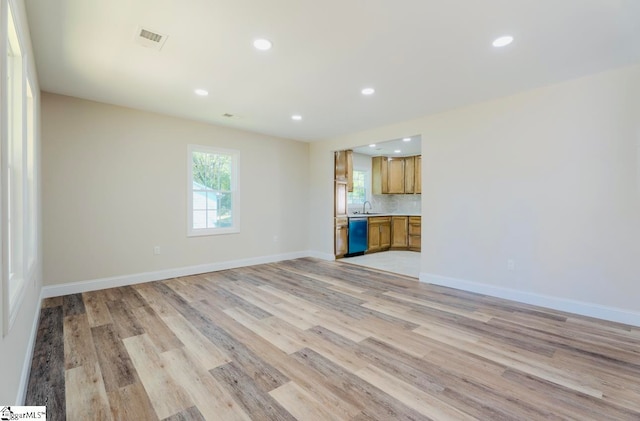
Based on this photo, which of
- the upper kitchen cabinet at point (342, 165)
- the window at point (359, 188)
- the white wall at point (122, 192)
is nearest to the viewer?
the white wall at point (122, 192)

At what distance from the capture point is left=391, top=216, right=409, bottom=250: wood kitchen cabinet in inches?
300

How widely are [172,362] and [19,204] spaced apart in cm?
161

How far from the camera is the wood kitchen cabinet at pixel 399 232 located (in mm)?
7621

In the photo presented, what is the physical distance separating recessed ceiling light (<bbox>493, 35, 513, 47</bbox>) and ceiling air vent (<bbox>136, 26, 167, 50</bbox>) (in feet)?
8.99

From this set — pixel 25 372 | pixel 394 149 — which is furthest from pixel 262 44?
pixel 394 149

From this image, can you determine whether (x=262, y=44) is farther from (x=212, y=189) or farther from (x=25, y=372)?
(x=212, y=189)

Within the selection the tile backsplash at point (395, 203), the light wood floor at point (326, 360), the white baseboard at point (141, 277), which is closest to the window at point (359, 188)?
the tile backsplash at point (395, 203)

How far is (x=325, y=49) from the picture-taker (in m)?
2.57

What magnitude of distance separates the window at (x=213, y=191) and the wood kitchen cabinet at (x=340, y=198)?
203cm

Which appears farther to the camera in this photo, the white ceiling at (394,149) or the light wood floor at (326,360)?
the white ceiling at (394,149)

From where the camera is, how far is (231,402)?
1.76 m

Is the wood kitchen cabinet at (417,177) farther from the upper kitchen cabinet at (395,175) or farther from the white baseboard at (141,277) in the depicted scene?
the white baseboard at (141,277)

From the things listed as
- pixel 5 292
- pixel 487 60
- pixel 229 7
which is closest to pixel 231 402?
pixel 5 292

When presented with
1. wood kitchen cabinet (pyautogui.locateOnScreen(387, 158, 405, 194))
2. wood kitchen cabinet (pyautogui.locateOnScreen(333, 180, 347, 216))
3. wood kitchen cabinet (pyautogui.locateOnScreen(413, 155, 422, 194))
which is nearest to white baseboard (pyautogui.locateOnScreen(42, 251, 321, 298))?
wood kitchen cabinet (pyautogui.locateOnScreen(333, 180, 347, 216))
